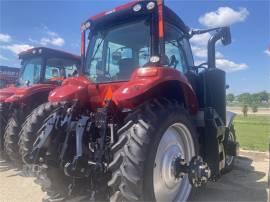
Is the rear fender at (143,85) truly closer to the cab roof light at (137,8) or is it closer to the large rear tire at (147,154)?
the large rear tire at (147,154)

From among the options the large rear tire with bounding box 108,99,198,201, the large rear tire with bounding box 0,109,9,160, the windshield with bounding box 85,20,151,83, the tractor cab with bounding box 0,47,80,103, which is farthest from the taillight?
the large rear tire with bounding box 0,109,9,160

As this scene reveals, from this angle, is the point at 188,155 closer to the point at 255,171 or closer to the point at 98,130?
the point at 98,130

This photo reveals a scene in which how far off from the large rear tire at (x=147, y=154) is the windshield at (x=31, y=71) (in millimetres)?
4751

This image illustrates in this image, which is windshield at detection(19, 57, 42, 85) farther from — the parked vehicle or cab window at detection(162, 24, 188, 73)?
the parked vehicle

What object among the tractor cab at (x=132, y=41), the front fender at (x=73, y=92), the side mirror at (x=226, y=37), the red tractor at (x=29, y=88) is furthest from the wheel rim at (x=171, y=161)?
the red tractor at (x=29, y=88)

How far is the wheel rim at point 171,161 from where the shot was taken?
2832 millimetres

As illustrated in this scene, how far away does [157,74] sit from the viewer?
2602 millimetres

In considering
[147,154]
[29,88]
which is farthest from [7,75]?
[147,154]

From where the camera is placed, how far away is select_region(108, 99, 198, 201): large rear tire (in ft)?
7.58

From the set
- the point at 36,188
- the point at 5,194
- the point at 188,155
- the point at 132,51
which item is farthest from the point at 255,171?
the point at 5,194

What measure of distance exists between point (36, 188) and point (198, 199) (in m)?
2.41

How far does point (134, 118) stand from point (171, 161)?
781 mm

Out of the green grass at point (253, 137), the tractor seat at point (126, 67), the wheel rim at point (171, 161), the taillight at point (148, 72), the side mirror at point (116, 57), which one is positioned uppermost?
the side mirror at point (116, 57)

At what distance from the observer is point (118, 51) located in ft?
11.8
